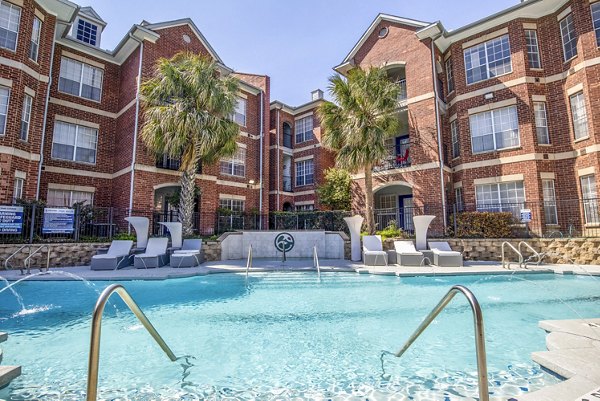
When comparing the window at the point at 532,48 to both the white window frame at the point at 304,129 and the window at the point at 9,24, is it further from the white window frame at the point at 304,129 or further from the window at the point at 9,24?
the window at the point at 9,24

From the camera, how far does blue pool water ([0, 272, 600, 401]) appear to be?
3367 mm

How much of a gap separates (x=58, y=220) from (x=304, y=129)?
63.6 ft

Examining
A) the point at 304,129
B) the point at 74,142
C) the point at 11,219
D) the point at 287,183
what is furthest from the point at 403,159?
the point at 74,142

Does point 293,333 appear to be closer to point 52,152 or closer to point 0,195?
point 0,195

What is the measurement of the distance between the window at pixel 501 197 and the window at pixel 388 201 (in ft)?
19.5

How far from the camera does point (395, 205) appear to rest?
2141 centimetres

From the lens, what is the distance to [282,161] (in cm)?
2644

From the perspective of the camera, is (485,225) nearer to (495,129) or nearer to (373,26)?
(495,129)

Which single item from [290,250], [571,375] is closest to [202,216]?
[290,250]

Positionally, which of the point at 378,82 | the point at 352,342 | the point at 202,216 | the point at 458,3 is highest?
the point at 458,3

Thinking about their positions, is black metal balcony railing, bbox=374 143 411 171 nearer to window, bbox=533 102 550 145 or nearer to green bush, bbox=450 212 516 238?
green bush, bbox=450 212 516 238

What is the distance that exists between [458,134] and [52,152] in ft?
73.9

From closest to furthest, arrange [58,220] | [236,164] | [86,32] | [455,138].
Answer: [58,220] → [455,138] → [86,32] → [236,164]

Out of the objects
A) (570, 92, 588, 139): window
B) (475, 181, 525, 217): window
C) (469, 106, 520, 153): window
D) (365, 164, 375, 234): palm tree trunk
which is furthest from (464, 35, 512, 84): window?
(365, 164, 375, 234): palm tree trunk
